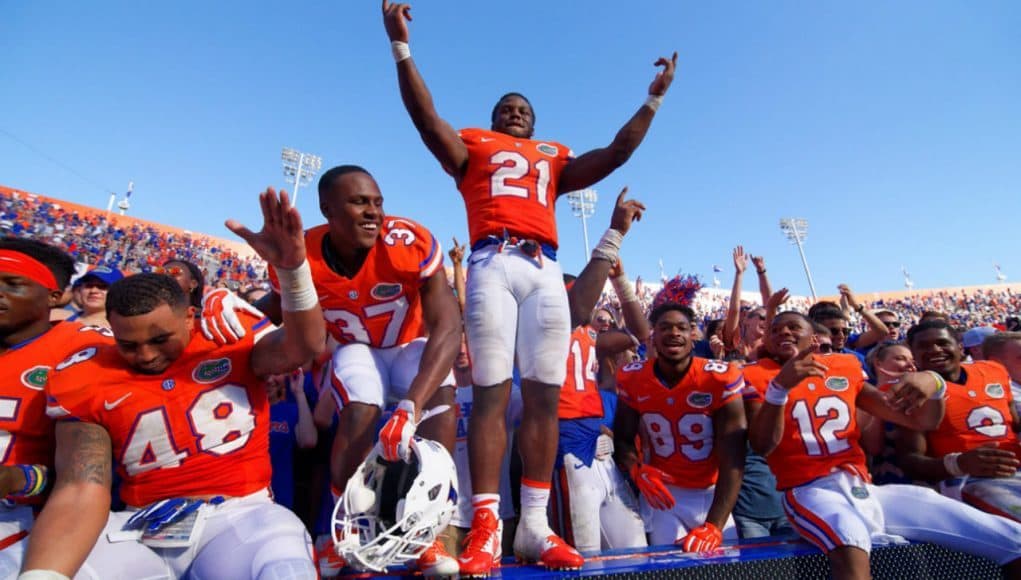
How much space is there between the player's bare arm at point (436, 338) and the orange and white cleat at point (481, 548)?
0.53 m

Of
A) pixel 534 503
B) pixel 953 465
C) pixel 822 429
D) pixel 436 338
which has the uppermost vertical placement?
pixel 436 338

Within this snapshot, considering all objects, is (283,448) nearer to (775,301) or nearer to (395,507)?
(395,507)

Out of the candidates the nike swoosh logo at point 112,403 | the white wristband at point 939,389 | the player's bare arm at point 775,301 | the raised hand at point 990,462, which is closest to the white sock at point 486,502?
the nike swoosh logo at point 112,403

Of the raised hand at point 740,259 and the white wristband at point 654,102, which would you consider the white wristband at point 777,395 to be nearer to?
the white wristband at point 654,102

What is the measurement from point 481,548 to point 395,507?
38 centimetres

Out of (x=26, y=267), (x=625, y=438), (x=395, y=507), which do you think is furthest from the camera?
(x=625, y=438)

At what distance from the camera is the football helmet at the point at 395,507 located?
1.82 m

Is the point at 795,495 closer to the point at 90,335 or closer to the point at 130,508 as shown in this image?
the point at 130,508

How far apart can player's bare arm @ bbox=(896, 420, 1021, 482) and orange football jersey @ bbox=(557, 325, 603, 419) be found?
Answer: 75.1 inches

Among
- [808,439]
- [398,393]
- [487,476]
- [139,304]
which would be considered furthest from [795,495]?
[139,304]

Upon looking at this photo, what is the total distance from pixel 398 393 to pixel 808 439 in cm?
227

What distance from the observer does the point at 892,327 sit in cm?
671

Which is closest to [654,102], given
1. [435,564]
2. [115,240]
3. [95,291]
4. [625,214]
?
[625,214]

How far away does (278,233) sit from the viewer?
1.87 metres
